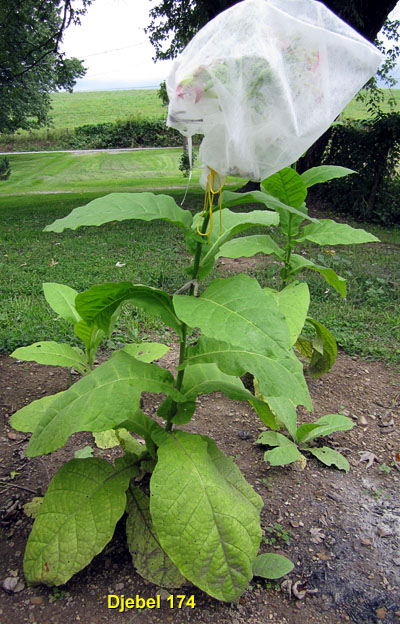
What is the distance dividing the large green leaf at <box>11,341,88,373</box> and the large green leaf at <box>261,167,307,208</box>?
1355 mm

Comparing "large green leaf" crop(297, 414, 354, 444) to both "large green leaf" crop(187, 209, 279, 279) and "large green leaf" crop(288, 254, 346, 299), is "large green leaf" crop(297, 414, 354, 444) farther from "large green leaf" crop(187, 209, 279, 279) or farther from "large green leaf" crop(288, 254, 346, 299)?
"large green leaf" crop(187, 209, 279, 279)

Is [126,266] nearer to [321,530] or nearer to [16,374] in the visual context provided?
[16,374]

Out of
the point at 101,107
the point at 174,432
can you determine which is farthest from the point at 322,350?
the point at 101,107

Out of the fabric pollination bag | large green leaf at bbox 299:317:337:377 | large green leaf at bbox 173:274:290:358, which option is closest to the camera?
the fabric pollination bag

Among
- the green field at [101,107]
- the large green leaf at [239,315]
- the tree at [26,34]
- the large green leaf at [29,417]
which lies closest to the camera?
the large green leaf at [239,315]

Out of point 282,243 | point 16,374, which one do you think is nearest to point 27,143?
point 282,243

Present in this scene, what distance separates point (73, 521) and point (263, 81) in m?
1.56

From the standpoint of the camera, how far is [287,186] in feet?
7.97

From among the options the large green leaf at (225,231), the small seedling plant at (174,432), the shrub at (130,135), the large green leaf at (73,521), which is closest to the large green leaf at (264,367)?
the small seedling plant at (174,432)

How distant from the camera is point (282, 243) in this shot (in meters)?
6.61

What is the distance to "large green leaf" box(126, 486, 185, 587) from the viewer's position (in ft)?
5.49

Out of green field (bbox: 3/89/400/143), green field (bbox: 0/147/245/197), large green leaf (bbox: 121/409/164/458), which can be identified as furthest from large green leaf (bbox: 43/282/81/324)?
green field (bbox: 3/89/400/143)

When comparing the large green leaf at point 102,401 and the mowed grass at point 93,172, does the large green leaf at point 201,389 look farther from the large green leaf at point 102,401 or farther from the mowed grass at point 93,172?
the mowed grass at point 93,172

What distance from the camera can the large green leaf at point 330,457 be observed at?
2.36m
